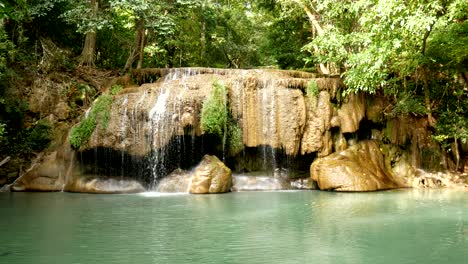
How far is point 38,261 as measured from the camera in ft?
18.4

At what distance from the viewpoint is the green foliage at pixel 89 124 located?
13.8m

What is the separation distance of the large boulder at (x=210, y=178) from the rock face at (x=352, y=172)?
9.53ft

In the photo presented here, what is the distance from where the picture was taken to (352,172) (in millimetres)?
13336

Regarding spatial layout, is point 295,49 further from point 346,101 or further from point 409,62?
point 409,62

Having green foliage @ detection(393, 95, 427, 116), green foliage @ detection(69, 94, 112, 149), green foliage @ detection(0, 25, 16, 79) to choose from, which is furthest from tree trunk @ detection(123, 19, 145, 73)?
green foliage @ detection(393, 95, 427, 116)

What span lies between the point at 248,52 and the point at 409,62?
1376 centimetres

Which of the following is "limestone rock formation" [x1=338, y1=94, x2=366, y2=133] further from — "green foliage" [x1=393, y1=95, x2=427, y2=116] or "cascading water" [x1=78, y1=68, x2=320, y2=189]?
"cascading water" [x1=78, y1=68, x2=320, y2=189]

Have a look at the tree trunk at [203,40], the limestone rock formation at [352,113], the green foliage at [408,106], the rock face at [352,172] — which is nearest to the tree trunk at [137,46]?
the tree trunk at [203,40]

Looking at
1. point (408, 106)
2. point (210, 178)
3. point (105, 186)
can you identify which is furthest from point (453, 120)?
point (105, 186)

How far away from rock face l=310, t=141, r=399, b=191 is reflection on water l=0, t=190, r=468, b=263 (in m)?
1.42

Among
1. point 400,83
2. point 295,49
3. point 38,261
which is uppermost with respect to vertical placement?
point 295,49

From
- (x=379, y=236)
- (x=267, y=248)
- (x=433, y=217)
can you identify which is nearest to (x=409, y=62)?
(x=433, y=217)

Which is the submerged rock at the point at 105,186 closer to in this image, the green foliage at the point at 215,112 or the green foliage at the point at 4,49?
the green foliage at the point at 215,112

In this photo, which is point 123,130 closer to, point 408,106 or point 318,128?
point 318,128
